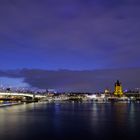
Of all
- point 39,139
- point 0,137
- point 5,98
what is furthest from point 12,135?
point 5,98

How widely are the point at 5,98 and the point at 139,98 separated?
8355 cm

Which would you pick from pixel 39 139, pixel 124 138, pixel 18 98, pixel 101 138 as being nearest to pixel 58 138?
pixel 39 139

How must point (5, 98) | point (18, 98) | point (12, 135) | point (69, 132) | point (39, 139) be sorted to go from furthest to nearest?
point (18, 98)
point (5, 98)
point (69, 132)
point (12, 135)
point (39, 139)

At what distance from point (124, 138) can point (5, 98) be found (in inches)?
5177

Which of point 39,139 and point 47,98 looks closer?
point 39,139

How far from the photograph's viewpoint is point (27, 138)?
27297 mm

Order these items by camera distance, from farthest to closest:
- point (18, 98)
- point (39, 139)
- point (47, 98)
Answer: point (47, 98)
point (18, 98)
point (39, 139)

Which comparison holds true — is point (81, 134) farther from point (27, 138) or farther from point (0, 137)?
point (0, 137)

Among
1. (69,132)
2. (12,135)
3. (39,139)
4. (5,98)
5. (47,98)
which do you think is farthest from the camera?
(47,98)

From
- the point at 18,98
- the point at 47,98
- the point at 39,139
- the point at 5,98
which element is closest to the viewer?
the point at 39,139

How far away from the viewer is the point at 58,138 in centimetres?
2769

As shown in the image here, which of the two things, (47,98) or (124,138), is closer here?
(124,138)

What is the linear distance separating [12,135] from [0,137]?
1394 mm

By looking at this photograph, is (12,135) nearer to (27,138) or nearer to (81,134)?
(27,138)
